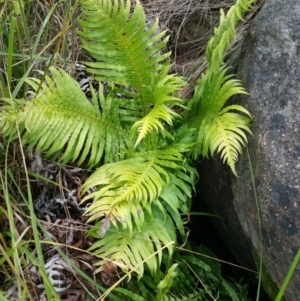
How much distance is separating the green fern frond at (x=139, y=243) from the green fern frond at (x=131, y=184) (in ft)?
0.22

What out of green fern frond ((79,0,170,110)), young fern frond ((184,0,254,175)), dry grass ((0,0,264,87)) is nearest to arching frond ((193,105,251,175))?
young fern frond ((184,0,254,175))

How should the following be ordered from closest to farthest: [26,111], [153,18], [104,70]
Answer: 1. [26,111]
2. [104,70]
3. [153,18]

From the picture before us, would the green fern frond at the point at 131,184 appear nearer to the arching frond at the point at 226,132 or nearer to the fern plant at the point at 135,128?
the fern plant at the point at 135,128

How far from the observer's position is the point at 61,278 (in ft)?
7.16

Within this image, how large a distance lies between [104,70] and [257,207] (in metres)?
0.97

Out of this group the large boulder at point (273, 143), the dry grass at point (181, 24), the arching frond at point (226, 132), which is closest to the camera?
the large boulder at point (273, 143)

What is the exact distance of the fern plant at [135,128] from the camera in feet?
6.65

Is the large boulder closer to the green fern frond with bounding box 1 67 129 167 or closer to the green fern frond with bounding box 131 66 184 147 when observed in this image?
the green fern frond with bounding box 131 66 184 147

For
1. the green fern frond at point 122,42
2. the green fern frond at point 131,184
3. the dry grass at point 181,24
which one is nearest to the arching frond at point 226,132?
the green fern frond at point 131,184

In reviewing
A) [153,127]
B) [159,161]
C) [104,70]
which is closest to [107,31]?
[104,70]

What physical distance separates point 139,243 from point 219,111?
67 centimetres

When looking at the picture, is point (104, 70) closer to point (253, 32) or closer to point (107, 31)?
point (107, 31)

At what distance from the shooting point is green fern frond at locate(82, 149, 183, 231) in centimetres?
193

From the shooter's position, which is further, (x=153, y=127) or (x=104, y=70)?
(x=104, y=70)
